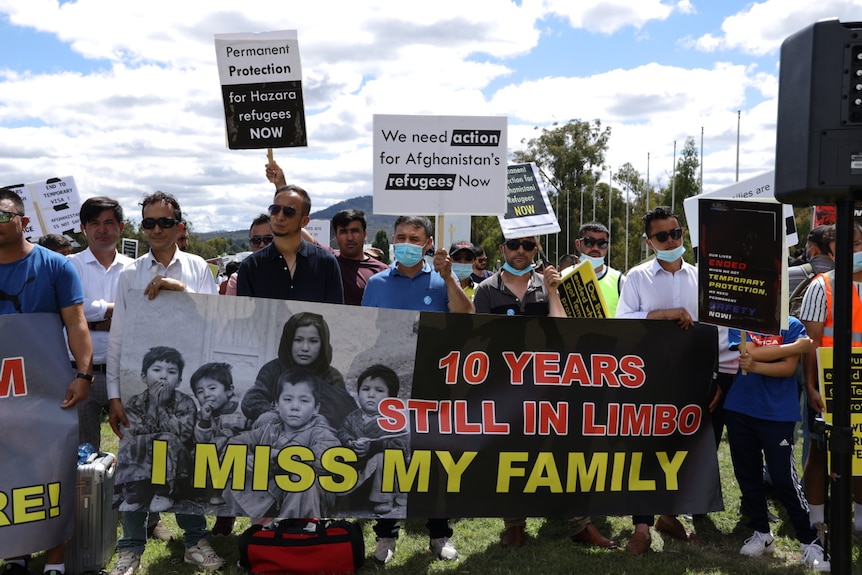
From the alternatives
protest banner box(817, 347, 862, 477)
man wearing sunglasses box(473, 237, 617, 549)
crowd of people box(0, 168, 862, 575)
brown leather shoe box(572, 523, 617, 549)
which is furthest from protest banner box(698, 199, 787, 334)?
brown leather shoe box(572, 523, 617, 549)

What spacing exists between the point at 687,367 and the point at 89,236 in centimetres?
414

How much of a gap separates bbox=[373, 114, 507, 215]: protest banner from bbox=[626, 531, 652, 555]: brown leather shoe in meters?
2.32

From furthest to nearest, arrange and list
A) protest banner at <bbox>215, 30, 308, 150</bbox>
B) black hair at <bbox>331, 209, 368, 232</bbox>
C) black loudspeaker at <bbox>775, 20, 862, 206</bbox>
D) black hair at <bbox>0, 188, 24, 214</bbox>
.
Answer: black hair at <bbox>331, 209, 368, 232</bbox> → protest banner at <bbox>215, 30, 308, 150</bbox> → black hair at <bbox>0, 188, 24, 214</bbox> → black loudspeaker at <bbox>775, 20, 862, 206</bbox>

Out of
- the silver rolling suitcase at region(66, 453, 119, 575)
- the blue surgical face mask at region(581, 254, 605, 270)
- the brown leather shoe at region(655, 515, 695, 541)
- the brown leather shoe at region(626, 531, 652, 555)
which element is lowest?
the brown leather shoe at region(655, 515, 695, 541)

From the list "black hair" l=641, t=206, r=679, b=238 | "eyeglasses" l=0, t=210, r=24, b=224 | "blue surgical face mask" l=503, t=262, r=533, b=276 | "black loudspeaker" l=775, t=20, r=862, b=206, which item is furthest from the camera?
"blue surgical face mask" l=503, t=262, r=533, b=276

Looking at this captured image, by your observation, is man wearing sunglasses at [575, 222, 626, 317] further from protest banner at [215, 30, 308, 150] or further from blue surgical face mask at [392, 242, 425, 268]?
protest banner at [215, 30, 308, 150]

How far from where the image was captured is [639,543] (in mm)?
5211

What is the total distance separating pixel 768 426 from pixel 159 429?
382 cm

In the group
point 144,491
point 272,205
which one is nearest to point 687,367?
point 272,205

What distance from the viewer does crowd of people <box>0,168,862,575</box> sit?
4.72 m

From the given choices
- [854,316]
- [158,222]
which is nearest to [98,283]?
[158,222]

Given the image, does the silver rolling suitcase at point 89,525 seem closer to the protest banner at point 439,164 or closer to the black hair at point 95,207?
the black hair at point 95,207

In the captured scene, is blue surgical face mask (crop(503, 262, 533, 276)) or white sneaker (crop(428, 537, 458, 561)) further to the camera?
blue surgical face mask (crop(503, 262, 533, 276))

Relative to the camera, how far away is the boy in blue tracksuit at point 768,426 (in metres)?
5.08
